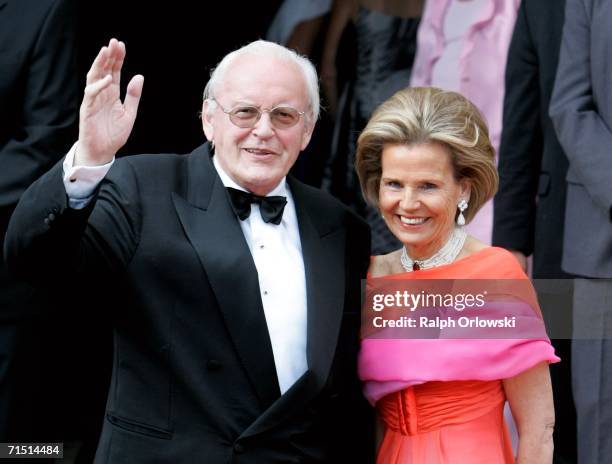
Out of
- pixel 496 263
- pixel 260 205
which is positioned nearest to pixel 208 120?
pixel 260 205

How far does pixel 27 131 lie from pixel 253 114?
4.10ft

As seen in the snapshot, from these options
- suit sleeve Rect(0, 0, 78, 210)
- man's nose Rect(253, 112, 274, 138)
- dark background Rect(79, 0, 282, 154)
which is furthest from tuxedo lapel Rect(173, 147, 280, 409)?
dark background Rect(79, 0, 282, 154)

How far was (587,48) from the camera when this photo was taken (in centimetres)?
398

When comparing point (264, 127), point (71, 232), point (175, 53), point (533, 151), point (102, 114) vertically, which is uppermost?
point (175, 53)

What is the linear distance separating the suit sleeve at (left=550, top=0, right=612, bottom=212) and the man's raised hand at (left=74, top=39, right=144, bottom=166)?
167 centimetres

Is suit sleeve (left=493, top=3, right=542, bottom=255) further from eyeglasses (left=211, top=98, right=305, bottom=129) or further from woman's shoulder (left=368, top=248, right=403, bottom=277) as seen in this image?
eyeglasses (left=211, top=98, right=305, bottom=129)

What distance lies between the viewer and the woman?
3264 millimetres

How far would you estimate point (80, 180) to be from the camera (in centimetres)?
287

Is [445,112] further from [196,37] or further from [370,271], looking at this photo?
[196,37]

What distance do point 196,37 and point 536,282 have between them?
77.6 inches

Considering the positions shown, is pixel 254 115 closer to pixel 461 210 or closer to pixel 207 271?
pixel 207 271

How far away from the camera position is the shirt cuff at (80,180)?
286 centimetres

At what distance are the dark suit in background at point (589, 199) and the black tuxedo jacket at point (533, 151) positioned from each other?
0.82 ft

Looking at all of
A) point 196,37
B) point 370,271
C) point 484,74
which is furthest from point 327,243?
point 196,37
